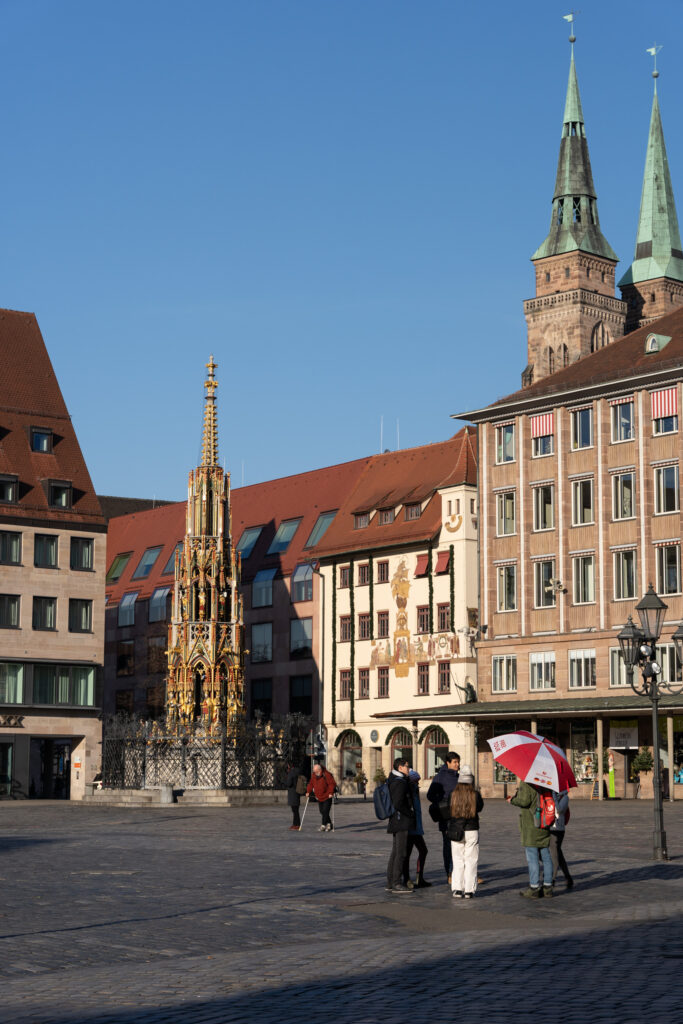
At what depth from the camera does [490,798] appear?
6369cm

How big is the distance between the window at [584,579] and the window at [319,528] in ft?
66.0

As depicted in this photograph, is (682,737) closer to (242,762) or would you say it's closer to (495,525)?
(495,525)

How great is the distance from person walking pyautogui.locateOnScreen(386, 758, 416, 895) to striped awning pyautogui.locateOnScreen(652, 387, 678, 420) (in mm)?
41584

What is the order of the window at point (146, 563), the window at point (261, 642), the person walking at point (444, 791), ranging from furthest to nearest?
the window at point (146, 563) → the window at point (261, 642) → the person walking at point (444, 791)

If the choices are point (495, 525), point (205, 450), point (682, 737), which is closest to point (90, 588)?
point (205, 450)

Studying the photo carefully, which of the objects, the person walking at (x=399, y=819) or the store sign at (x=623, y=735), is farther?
Answer: the store sign at (x=623, y=735)

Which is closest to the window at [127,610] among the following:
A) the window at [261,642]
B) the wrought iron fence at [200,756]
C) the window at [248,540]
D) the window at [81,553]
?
the window at [248,540]

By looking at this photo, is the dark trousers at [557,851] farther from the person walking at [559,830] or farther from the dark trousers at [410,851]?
the dark trousers at [410,851]

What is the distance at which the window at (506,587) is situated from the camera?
6588cm

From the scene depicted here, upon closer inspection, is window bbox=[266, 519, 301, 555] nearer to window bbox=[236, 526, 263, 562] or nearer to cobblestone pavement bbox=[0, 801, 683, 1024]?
window bbox=[236, 526, 263, 562]

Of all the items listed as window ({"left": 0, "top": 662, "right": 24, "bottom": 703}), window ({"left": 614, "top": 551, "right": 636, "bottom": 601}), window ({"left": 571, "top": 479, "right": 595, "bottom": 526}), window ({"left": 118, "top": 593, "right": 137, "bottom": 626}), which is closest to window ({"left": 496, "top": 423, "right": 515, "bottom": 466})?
window ({"left": 571, "top": 479, "right": 595, "bottom": 526})

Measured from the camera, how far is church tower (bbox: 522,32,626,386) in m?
127

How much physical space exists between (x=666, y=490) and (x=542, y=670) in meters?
8.92

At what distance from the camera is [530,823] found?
19.5 m
